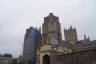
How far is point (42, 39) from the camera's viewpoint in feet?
306

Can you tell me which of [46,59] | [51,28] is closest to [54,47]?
[46,59]

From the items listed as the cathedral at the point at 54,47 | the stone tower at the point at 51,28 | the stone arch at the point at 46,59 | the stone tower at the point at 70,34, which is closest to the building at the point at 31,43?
the cathedral at the point at 54,47

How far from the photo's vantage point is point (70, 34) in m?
116

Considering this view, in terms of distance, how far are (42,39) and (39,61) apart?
45684 mm

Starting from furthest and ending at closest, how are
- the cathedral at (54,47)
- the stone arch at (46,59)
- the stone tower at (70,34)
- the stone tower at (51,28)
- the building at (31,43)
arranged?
the stone tower at (70,34) → the stone tower at (51,28) → the building at (31,43) → the stone arch at (46,59) → the cathedral at (54,47)

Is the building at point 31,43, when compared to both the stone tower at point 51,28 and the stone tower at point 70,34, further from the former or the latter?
the stone tower at point 70,34

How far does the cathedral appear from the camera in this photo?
40.3 meters

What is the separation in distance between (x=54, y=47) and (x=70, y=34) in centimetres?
7045

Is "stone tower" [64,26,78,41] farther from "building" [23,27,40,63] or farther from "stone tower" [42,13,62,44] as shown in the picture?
"building" [23,27,40,63]

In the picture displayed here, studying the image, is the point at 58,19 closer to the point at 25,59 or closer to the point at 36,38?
the point at 36,38

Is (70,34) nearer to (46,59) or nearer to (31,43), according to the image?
(31,43)

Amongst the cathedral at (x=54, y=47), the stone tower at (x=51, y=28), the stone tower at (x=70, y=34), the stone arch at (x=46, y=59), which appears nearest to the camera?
the cathedral at (x=54, y=47)

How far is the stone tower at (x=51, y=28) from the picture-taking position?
92.4 meters

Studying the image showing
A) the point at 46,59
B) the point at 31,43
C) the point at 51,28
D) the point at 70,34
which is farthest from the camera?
the point at 70,34
